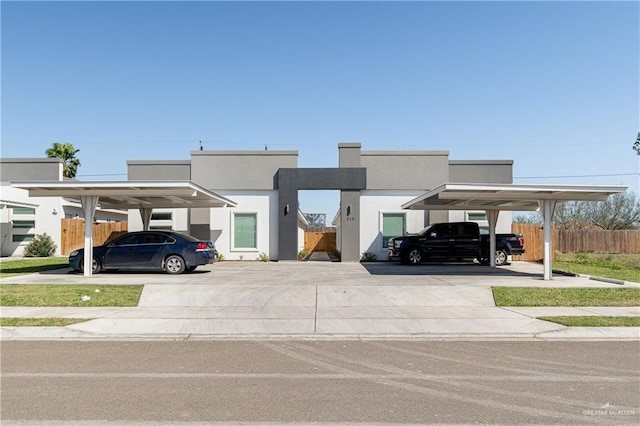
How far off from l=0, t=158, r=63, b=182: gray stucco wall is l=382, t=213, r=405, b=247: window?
17.4 meters

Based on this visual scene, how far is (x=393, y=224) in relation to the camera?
83.1ft

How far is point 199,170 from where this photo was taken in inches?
1008

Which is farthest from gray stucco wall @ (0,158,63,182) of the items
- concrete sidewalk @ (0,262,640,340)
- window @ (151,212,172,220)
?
concrete sidewalk @ (0,262,640,340)

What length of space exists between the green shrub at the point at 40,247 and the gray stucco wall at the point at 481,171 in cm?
2113

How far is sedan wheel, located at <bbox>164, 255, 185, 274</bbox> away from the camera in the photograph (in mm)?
17344

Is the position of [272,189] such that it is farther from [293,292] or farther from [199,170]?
[293,292]

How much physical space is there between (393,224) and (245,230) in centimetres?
730

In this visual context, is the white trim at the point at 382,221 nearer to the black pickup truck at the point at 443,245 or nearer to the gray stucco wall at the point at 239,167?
the black pickup truck at the point at 443,245

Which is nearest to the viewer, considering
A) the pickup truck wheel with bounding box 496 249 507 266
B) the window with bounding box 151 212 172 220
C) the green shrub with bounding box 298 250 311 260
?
the pickup truck wheel with bounding box 496 249 507 266

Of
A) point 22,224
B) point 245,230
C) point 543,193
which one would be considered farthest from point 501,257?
point 22,224

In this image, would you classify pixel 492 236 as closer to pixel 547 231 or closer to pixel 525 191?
pixel 547 231

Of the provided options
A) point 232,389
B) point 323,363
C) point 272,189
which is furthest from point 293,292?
point 272,189

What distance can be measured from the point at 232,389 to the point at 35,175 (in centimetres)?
2627

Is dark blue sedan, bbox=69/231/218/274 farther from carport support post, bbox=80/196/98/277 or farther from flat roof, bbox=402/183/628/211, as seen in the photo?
flat roof, bbox=402/183/628/211
